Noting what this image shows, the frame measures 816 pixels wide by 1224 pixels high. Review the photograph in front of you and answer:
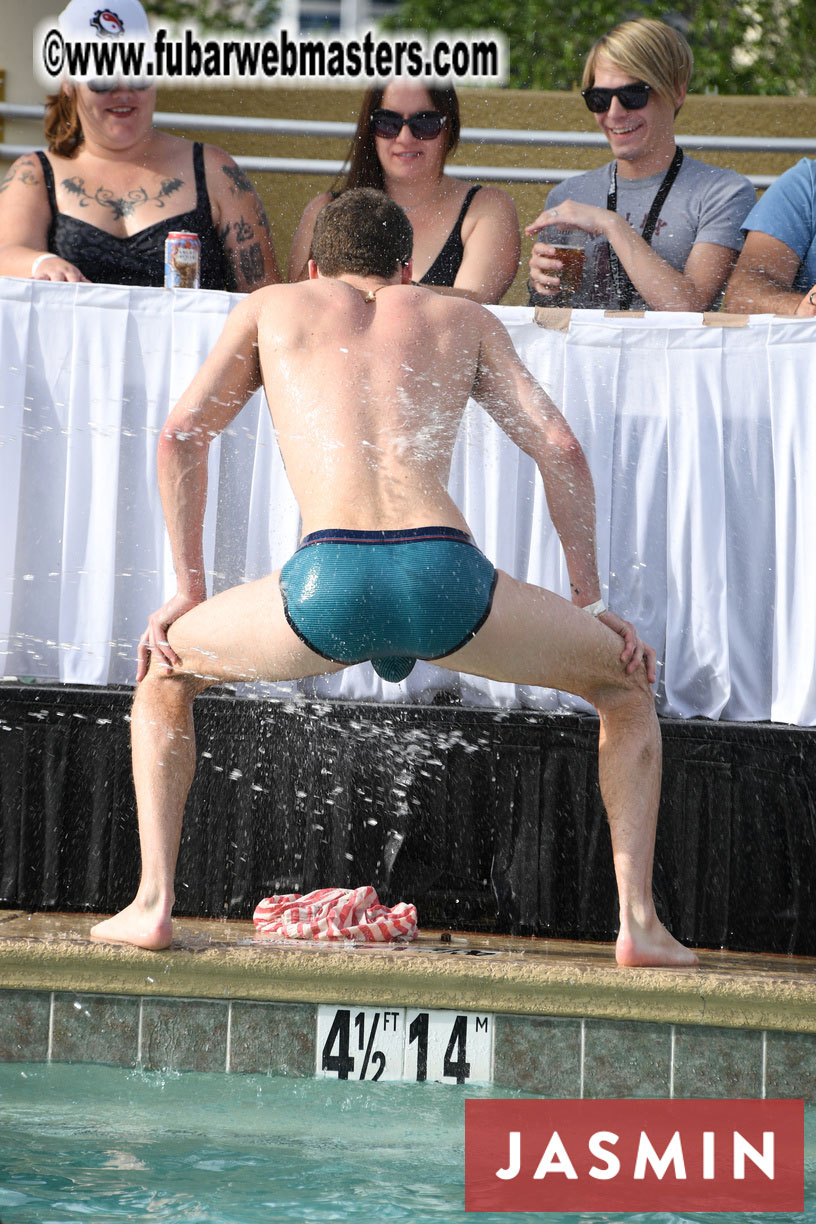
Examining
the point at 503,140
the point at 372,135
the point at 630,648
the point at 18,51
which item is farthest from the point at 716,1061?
the point at 18,51

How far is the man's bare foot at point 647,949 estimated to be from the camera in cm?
286

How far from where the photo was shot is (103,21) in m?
4.52

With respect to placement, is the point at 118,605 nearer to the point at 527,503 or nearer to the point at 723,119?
the point at 527,503

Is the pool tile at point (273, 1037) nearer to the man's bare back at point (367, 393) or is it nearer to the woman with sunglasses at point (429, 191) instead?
the man's bare back at point (367, 393)

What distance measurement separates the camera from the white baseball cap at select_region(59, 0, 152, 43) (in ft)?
14.5

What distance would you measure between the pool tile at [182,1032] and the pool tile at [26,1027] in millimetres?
204

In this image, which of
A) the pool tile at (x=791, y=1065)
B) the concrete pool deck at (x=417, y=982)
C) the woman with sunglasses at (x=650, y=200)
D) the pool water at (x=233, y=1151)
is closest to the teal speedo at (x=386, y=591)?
the concrete pool deck at (x=417, y=982)

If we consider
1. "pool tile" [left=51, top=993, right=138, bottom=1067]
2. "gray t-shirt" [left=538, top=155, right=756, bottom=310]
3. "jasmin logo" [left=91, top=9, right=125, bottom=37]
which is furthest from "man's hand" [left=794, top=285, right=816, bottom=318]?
"pool tile" [left=51, top=993, right=138, bottom=1067]

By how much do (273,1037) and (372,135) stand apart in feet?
9.49

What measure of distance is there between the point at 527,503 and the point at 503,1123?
1639 mm

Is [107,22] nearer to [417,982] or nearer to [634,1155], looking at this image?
[417,982]

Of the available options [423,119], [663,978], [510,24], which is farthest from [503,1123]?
[510,24]

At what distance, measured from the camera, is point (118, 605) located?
3.62 metres

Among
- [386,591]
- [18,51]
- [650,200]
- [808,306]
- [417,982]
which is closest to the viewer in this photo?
[386,591]
